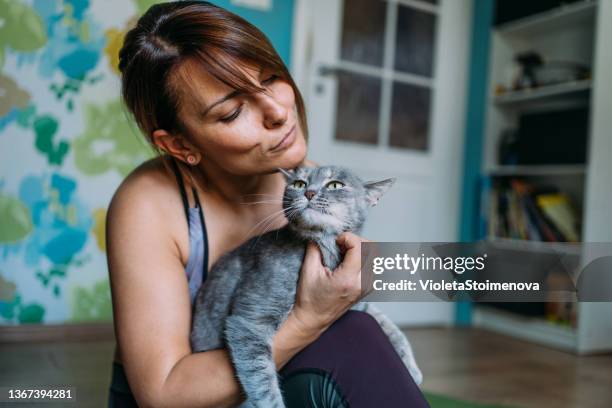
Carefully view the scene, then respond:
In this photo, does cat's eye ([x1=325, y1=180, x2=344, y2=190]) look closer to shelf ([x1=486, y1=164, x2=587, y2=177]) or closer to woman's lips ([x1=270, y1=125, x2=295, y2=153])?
woman's lips ([x1=270, y1=125, x2=295, y2=153])

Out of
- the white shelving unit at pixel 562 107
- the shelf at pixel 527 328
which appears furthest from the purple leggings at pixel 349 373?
the shelf at pixel 527 328

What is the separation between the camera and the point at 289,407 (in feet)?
2.61

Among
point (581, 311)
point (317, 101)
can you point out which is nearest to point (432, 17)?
point (317, 101)

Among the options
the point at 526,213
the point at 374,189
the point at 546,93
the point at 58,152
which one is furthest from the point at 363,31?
the point at 374,189

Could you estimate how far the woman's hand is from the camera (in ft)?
2.45

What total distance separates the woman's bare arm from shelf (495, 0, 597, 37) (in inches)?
89.5

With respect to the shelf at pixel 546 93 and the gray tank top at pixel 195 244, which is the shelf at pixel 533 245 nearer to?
the shelf at pixel 546 93

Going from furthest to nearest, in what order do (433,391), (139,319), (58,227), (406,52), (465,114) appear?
1. (465,114)
2. (406,52)
3. (58,227)
4. (433,391)
5. (139,319)

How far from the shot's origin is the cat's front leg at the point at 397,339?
880 millimetres

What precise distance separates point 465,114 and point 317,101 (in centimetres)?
92

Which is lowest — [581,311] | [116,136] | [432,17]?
[581,311]

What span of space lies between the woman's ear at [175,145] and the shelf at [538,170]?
2017 millimetres

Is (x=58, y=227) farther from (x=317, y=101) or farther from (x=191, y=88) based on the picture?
(x=191, y=88)

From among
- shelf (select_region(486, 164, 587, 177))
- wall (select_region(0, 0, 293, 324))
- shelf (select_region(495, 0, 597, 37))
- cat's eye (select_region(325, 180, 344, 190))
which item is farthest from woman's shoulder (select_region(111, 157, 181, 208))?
shelf (select_region(495, 0, 597, 37))
